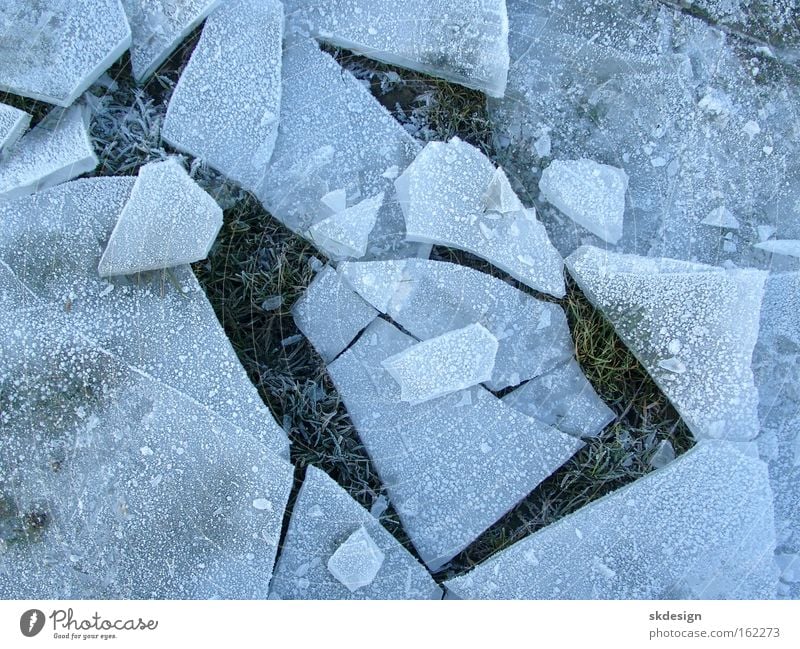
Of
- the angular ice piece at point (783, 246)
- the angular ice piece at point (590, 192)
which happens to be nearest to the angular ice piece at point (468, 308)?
the angular ice piece at point (590, 192)

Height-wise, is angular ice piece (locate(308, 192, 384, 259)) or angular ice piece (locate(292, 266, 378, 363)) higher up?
angular ice piece (locate(308, 192, 384, 259))

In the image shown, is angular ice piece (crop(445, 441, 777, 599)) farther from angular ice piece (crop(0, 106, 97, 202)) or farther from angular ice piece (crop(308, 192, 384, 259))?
angular ice piece (crop(0, 106, 97, 202))

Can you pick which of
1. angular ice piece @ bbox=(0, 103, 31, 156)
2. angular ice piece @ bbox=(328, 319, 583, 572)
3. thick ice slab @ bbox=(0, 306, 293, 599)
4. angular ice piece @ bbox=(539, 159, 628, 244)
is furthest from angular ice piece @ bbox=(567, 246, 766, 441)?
angular ice piece @ bbox=(0, 103, 31, 156)

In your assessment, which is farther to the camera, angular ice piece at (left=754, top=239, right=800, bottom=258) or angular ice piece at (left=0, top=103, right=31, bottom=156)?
angular ice piece at (left=754, top=239, right=800, bottom=258)

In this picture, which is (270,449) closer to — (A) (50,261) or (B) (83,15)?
(A) (50,261)

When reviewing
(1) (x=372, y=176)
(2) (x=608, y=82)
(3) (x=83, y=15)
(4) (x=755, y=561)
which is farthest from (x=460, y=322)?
(3) (x=83, y=15)

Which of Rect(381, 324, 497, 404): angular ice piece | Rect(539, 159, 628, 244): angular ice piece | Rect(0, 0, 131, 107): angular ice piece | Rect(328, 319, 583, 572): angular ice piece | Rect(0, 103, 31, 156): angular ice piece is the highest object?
Rect(0, 0, 131, 107): angular ice piece

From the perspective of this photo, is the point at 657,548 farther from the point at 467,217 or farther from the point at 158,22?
the point at 158,22
